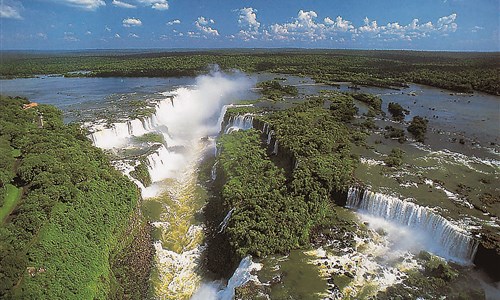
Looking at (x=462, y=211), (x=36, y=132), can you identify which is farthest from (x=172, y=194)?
(x=462, y=211)

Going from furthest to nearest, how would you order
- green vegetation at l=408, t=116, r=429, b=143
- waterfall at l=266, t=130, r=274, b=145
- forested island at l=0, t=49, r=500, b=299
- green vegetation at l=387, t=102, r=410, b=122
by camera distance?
1. green vegetation at l=387, t=102, r=410, b=122
2. green vegetation at l=408, t=116, r=429, b=143
3. waterfall at l=266, t=130, r=274, b=145
4. forested island at l=0, t=49, r=500, b=299

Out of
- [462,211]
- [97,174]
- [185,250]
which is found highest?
[97,174]

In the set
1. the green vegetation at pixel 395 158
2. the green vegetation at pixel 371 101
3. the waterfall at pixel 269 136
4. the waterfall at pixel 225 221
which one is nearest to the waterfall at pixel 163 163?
the waterfall at pixel 269 136

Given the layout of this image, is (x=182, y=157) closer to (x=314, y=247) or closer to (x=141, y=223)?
(x=141, y=223)

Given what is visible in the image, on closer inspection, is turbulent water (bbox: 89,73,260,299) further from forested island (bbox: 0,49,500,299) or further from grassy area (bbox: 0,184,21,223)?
grassy area (bbox: 0,184,21,223)

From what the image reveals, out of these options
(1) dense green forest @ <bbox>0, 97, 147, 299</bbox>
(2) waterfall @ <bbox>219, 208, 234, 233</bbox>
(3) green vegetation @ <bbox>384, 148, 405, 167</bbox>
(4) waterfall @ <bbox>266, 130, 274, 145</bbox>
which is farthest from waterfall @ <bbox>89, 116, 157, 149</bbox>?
(3) green vegetation @ <bbox>384, 148, 405, 167</bbox>

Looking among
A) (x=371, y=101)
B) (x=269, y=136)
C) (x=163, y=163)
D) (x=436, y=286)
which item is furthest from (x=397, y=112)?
(x=436, y=286)
